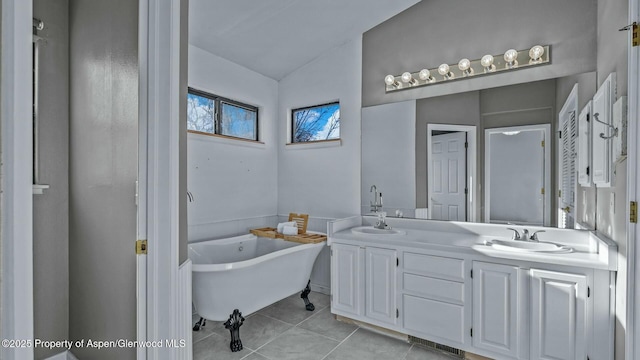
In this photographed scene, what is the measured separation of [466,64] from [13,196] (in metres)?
2.85

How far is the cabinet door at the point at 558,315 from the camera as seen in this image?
1.76 metres

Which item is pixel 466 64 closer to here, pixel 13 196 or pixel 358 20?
pixel 358 20

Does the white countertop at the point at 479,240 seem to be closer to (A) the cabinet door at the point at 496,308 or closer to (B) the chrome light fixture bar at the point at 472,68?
(A) the cabinet door at the point at 496,308

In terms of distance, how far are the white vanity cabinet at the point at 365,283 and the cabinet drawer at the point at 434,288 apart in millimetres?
121

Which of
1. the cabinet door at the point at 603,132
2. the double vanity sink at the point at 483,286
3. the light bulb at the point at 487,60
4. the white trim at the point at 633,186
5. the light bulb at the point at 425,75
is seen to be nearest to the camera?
the white trim at the point at 633,186

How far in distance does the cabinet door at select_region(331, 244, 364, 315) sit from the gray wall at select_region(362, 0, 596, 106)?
4.97ft

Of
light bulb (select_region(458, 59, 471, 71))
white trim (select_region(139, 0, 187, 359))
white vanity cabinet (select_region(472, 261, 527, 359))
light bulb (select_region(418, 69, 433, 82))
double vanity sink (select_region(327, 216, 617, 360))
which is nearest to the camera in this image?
white trim (select_region(139, 0, 187, 359))

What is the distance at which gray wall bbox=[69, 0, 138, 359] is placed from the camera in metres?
1.53

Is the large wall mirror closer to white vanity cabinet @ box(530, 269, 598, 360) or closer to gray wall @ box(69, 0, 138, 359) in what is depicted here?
white vanity cabinet @ box(530, 269, 598, 360)

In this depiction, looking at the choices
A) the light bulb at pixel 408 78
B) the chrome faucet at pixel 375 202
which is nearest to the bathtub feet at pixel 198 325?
the chrome faucet at pixel 375 202

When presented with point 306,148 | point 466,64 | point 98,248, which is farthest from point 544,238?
point 98,248

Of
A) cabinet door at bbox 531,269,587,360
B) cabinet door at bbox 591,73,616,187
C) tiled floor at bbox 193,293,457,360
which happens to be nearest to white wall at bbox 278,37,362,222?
tiled floor at bbox 193,293,457,360

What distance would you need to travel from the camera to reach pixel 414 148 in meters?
2.91

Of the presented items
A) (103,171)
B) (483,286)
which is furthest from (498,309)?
(103,171)
